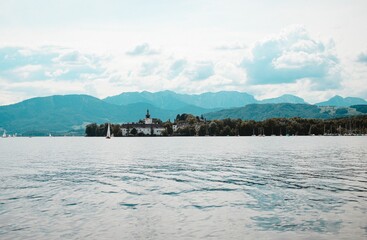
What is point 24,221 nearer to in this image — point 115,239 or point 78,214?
point 78,214

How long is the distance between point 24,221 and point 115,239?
7.60 meters

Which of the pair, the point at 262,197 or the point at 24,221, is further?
the point at 262,197

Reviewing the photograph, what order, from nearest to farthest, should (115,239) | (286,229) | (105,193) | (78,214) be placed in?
(115,239) < (286,229) < (78,214) < (105,193)

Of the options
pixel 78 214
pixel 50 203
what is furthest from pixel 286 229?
pixel 50 203

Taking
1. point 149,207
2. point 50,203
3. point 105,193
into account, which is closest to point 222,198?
point 149,207

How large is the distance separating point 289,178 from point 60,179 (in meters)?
25.2

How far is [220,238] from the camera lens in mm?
22344

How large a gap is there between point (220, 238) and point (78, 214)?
Answer: 1073 cm

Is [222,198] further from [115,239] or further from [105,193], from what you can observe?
[115,239]

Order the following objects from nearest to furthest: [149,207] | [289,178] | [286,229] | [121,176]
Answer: [286,229], [149,207], [289,178], [121,176]

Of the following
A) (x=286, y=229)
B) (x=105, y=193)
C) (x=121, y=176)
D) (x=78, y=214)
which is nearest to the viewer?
(x=286, y=229)

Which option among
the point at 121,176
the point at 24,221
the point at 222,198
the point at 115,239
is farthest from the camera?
the point at 121,176

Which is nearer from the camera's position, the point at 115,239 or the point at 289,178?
the point at 115,239

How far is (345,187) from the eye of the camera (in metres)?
38.4
